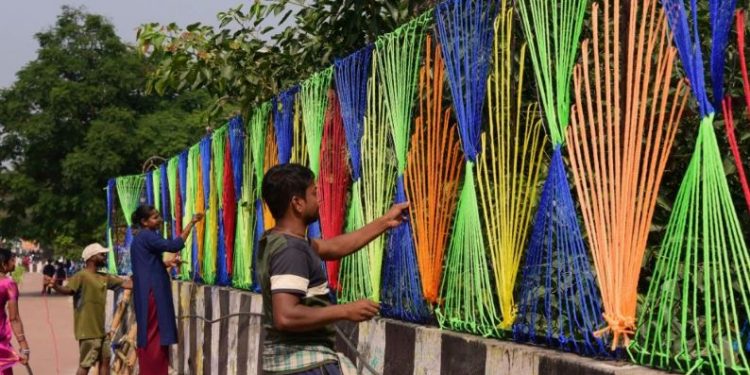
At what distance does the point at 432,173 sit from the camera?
4.83 metres

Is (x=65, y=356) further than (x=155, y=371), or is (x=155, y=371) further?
(x=65, y=356)

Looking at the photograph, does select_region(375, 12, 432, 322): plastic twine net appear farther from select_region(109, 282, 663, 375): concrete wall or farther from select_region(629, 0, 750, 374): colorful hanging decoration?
select_region(629, 0, 750, 374): colorful hanging decoration

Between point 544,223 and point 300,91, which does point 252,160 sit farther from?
point 544,223

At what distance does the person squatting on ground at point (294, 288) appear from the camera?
3.72 m

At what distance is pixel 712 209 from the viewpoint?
3018 mm

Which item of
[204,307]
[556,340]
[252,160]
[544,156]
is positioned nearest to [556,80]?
[544,156]

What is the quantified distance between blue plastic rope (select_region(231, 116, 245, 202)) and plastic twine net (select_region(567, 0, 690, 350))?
18.4ft

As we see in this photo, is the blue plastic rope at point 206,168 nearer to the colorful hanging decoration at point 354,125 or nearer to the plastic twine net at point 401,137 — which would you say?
the colorful hanging decoration at point 354,125

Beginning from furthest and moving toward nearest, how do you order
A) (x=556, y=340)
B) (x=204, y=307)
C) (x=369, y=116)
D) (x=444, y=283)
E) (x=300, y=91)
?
1. (x=204, y=307)
2. (x=300, y=91)
3. (x=369, y=116)
4. (x=444, y=283)
5. (x=556, y=340)

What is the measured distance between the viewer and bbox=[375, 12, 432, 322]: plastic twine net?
5.00 metres

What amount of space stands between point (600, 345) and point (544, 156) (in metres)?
0.80

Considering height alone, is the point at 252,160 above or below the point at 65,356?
above

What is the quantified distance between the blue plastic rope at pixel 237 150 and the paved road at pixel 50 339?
5992mm

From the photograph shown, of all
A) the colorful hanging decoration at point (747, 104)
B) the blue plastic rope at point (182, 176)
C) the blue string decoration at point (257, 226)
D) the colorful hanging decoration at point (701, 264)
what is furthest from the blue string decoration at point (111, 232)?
the colorful hanging decoration at point (747, 104)
